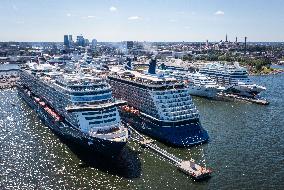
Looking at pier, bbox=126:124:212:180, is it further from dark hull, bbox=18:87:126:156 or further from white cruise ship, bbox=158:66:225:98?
white cruise ship, bbox=158:66:225:98

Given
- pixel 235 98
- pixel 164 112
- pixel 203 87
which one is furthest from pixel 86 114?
pixel 235 98

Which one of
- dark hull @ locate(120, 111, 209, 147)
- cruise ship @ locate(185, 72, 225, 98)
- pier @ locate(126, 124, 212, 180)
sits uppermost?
cruise ship @ locate(185, 72, 225, 98)

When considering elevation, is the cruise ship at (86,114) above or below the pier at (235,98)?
above

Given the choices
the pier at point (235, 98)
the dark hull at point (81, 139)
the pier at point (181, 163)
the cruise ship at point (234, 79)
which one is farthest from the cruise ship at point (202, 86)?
the dark hull at point (81, 139)

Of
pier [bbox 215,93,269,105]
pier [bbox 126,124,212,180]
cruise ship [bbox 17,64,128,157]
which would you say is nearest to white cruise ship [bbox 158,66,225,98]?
pier [bbox 215,93,269,105]

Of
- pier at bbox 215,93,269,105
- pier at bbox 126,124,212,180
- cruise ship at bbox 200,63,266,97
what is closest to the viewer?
pier at bbox 126,124,212,180

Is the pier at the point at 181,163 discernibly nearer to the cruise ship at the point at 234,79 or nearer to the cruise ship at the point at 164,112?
the cruise ship at the point at 164,112

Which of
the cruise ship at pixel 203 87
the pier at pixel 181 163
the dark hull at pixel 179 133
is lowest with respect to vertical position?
the pier at pixel 181 163
